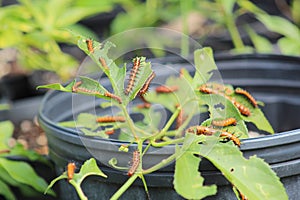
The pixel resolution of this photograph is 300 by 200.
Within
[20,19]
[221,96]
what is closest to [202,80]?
[221,96]

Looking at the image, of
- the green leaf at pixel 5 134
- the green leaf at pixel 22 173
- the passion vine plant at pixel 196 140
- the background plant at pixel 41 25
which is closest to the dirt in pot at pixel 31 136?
the background plant at pixel 41 25

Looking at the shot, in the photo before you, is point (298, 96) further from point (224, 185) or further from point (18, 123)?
point (18, 123)

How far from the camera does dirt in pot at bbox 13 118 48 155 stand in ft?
6.06

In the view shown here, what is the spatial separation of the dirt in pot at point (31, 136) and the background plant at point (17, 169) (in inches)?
22.1

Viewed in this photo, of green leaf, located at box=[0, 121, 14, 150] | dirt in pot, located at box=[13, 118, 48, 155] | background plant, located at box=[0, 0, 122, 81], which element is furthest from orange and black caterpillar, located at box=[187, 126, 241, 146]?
dirt in pot, located at box=[13, 118, 48, 155]

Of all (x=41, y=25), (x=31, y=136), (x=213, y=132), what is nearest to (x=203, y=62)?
(x=213, y=132)

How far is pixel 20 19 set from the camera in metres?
1.42

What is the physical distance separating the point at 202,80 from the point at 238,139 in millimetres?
152

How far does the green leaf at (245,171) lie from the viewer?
0.75 metres

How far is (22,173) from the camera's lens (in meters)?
1.13

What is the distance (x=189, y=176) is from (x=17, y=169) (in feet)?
1.59

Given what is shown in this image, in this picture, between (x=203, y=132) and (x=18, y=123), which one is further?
(x=18, y=123)

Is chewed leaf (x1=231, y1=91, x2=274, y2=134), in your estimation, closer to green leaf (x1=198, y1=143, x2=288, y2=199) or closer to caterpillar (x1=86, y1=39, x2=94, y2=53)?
green leaf (x1=198, y1=143, x2=288, y2=199)

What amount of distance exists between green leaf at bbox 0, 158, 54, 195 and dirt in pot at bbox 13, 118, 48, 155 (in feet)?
2.14
